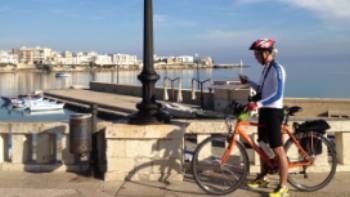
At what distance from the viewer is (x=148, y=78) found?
6.39 meters

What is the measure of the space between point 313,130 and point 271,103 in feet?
2.78

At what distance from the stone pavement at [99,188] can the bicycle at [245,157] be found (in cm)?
15

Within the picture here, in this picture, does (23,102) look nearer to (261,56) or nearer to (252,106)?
(261,56)

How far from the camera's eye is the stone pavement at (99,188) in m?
5.46

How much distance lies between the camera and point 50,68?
187 meters

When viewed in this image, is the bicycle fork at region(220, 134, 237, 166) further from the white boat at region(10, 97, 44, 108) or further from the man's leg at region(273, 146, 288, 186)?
the white boat at region(10, 97, 44, 108)

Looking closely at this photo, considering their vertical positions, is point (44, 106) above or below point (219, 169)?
below

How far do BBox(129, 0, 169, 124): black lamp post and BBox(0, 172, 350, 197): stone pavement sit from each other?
0.99m

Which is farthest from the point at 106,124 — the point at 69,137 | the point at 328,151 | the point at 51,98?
the point at 51,98

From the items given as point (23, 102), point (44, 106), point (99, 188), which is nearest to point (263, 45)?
point (99, 188)

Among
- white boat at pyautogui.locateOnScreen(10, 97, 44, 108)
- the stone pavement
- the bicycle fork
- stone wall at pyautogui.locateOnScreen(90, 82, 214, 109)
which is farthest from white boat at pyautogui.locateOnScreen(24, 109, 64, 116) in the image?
the bicycle fork

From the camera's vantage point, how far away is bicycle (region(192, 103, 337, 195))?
212 inches

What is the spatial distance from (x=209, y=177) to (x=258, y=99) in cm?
129

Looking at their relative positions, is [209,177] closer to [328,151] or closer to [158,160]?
[158,160]
